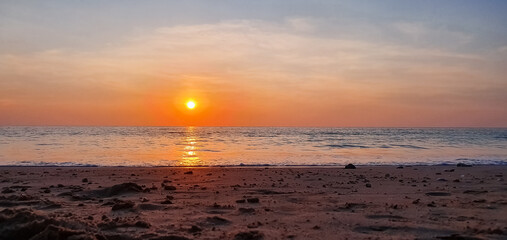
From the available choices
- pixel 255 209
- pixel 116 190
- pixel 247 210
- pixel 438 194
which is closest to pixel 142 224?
pixel 247 210

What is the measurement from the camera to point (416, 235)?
5391 millimetres

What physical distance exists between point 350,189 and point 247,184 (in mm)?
2657

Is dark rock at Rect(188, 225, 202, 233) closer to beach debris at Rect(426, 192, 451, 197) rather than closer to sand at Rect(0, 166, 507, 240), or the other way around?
sand at Rect(0, 166, 507, 240)

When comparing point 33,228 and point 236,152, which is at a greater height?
point 33,228

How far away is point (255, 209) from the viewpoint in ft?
23.4

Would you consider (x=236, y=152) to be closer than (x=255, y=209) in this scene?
No

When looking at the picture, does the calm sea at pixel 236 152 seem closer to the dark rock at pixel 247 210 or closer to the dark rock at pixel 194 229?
the dark rock at pixel 247 210

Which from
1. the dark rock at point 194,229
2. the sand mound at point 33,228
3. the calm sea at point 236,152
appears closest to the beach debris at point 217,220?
the dark rock at point 194,229

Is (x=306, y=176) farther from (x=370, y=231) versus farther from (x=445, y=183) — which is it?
(x=370, y=231)

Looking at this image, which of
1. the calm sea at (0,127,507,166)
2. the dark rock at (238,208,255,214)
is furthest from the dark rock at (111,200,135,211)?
the calm sea at (0,127,507,166)

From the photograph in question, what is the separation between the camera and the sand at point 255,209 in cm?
538

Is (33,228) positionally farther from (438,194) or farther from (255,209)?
(438,194)

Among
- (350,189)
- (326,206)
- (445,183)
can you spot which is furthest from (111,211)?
(445,183)

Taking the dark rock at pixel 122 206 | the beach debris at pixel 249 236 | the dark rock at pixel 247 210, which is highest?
the dark rock at pixel 122 206
